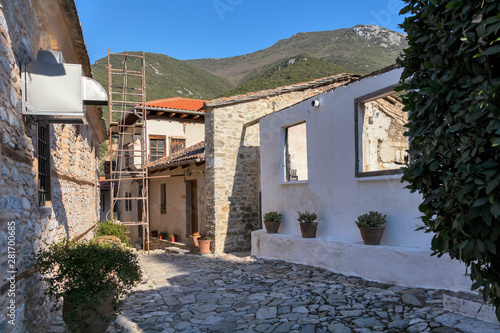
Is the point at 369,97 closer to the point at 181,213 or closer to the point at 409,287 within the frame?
the point at 409,287

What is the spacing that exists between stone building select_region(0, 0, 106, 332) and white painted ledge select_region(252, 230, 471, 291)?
404cm

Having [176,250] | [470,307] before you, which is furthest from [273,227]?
[470,307]

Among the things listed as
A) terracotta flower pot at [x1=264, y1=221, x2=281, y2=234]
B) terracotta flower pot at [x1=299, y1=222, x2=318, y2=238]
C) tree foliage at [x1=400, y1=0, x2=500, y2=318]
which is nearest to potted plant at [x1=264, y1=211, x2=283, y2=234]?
terracotta flower pot at [x1=264, y1=221, x2=281, y2=234]

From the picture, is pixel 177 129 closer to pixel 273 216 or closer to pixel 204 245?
pixel 204 245

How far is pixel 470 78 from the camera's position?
2.08 m

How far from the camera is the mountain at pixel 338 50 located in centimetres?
3653

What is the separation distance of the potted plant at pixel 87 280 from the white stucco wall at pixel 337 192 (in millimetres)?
3949

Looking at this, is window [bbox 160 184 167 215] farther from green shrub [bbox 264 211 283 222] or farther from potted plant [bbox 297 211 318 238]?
potted plant [bbox 297 211 318 238]

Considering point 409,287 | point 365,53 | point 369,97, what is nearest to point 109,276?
point 409,287

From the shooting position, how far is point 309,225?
294 inches

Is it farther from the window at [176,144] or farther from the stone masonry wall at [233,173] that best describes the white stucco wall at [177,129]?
the stone masonry wall at [233,173]

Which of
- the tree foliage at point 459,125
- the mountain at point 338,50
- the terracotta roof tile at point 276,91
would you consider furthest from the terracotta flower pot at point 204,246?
the mountain at point 338,50

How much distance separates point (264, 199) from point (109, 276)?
6179 mm

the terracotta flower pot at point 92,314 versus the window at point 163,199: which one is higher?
the window at point 163,199
